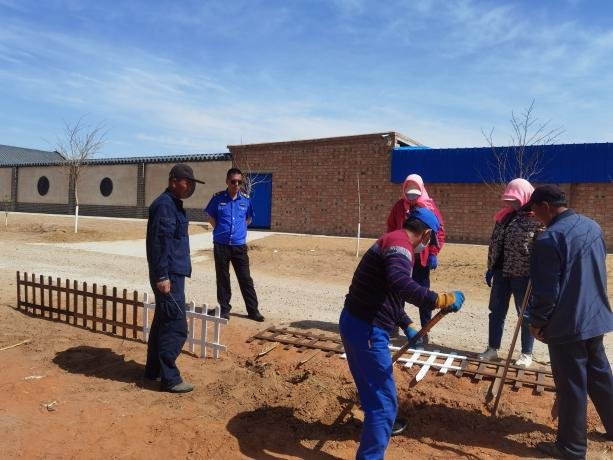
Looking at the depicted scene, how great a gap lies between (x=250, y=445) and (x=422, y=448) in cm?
121

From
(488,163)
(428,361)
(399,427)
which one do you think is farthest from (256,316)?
→ (488,163)

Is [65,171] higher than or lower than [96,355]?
higher

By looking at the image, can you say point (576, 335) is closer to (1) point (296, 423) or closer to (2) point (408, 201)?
(1) point (296, 423)

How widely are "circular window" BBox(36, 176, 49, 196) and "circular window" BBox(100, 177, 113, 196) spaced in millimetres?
5969

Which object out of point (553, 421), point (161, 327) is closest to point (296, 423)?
point (161, 327)

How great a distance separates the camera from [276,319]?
22.7 ft

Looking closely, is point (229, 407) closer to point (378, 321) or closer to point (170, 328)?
point (170, 328)

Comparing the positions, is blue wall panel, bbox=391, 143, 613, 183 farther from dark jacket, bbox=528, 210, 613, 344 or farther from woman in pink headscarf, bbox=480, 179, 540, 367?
dark jacket, bbox=528, 210, 613, 344

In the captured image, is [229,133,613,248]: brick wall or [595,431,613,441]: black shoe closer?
[595,431,613,441]: black shoe

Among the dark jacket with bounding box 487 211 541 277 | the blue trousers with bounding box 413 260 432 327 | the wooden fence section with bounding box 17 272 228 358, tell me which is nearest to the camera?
the dark jacket with bounding box 487 211 541 277

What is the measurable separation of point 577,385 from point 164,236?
323cm

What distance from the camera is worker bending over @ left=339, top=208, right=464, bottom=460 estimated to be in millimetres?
2924

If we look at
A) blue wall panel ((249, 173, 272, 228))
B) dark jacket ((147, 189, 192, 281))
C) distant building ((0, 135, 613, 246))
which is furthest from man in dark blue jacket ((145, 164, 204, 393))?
blue wall panel ((249, 173, 272, 228))

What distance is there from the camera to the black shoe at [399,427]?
3708 millimetres
